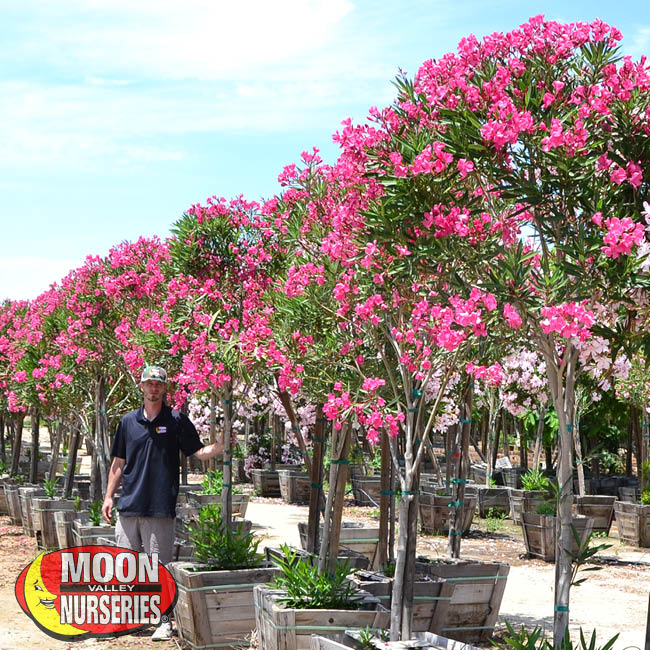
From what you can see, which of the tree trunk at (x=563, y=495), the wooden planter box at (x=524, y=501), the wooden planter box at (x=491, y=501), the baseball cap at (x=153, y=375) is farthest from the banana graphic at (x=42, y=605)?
the wooden planter box at (x=491, y=501)

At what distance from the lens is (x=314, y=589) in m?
5.62

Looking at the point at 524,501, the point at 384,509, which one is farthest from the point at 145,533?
the point at 524,501

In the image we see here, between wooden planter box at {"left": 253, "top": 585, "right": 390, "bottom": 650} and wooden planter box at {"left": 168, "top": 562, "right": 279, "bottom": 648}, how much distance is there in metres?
0.89

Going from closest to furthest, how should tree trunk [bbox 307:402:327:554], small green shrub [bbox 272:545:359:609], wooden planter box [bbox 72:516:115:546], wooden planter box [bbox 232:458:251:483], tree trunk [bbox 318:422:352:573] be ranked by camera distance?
small green shrub [bbox 272:545:359:609] < tree trunk [bbox 318:422:352:573] < tree trunk [bbox 307:402:327:554] < wooden planter box [bbox 72:516:115:546] < wooden planter box [bbox 232:458:251:483]

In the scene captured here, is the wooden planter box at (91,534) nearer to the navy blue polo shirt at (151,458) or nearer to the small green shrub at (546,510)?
the navy blue polo shirt at (151,458)

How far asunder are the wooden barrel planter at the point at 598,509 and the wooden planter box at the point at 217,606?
8.60 m

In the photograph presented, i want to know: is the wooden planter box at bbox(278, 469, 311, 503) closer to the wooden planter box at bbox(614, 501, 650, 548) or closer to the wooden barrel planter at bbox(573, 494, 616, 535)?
the wooden barrel planter at bbox(573, 494, 616, 535)

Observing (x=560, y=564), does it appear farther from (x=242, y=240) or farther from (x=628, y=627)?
(x=242, y=240)

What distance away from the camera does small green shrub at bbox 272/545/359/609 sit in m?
5.58

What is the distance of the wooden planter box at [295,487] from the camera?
20.1 meters

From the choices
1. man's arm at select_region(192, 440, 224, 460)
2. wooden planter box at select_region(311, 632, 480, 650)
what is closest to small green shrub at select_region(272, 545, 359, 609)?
wooden planter box at select_region(311, 632, 480, 650)

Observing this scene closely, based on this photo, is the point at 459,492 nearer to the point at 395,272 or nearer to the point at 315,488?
the point at 315,488

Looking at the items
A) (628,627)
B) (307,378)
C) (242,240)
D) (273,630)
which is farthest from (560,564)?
(242,240)

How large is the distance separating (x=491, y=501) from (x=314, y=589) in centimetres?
1220
